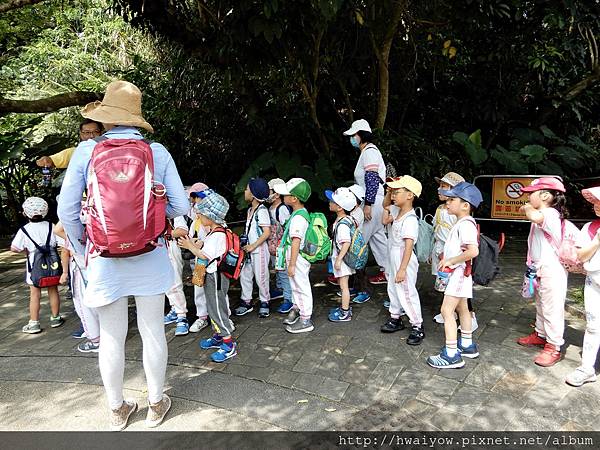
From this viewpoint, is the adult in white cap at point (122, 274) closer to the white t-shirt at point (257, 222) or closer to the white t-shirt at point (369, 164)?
the white t-shirt at point (257, 222)

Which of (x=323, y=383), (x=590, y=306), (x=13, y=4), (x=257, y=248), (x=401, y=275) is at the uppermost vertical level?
(x=13, y=4)

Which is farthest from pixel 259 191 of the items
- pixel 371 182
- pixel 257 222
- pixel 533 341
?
pixel 533 341

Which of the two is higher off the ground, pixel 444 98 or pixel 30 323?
pixel 444 98

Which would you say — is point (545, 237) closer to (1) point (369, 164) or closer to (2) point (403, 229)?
(2) point (403, 229)

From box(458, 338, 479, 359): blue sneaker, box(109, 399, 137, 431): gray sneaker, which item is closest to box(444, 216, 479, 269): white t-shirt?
box(458, 338, 479, 359): blue sneaker

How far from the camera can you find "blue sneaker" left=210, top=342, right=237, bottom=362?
4.11 metres

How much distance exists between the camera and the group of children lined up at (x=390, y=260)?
383 cm

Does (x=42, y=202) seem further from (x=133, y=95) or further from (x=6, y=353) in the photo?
→ (x=133, y=95)

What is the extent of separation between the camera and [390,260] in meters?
4.47

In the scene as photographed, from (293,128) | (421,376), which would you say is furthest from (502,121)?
(421,376)

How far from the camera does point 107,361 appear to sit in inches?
122

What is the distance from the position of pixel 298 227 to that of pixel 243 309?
1.18 meters

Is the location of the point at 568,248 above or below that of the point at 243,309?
above

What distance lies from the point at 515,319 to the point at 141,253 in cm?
355
